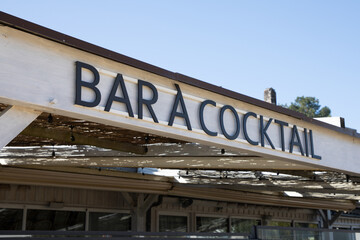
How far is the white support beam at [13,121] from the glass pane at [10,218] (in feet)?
22.7

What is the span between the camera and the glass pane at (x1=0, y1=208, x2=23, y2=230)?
426 inches

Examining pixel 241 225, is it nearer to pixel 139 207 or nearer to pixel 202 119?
pixel 139 207

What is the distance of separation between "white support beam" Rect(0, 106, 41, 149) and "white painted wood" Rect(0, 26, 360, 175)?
89mm

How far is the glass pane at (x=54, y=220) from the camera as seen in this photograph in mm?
11367

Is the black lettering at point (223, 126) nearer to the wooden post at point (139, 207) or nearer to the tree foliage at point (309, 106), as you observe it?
the wooden post at point (139, 207)

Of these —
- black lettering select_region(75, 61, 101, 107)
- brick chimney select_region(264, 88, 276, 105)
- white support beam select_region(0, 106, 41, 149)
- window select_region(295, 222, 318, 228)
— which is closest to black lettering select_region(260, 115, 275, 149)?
black lettering select_region(75, 61, 101, 107)

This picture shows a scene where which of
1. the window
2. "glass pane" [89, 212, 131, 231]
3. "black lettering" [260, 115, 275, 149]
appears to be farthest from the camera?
the window

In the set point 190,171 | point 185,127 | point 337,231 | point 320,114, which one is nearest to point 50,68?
point 185,127

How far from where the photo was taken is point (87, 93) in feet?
16.3

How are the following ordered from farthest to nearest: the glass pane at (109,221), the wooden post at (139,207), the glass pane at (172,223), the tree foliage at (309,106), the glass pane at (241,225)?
the tree foliage at (309,106), the glass pane at (241,225), the glass pane at (172,223), the wooden post at (139,207), the glass pane at (109,221)

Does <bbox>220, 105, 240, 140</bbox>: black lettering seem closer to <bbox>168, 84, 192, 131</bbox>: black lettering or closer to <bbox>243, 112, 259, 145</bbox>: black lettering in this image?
<bbox>243, 112, 259, 145</bbox>: black lettering

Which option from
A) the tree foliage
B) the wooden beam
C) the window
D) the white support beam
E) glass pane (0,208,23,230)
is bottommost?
glass pane (0,208,23,230)

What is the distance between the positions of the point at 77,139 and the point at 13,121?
2.73 meters

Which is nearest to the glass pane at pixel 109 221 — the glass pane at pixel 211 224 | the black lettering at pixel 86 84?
the glass pane at pixel 211 224
